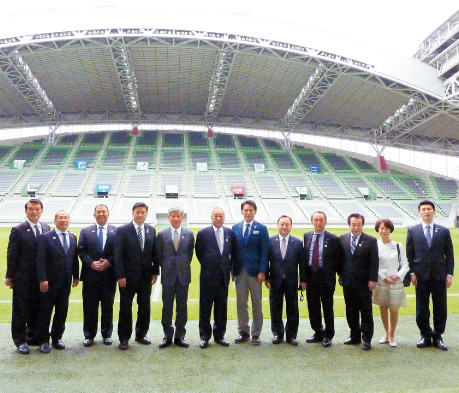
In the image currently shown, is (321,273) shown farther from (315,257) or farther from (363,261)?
(363,261)

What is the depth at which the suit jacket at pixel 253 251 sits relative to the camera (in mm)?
4793

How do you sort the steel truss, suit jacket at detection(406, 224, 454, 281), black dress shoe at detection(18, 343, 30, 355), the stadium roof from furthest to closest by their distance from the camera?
the stadium roof, the steel truss, suit jacket at detection(406, 224, 454, 281), black dress shoe at detection(18, 343, 30, 355)

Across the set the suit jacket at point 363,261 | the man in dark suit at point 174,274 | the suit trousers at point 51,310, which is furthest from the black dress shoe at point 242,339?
the suit trousers at point 51,310

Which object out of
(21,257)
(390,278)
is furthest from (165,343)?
(390,278)

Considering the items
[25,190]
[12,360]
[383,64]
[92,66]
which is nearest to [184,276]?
[12,360]

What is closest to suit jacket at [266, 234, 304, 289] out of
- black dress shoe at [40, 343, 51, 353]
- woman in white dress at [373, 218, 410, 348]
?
woman in white dress at [373, 218, 410, 348]

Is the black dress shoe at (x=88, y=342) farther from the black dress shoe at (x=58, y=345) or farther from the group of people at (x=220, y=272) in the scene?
the black dress shoe at (x=58, y=345)

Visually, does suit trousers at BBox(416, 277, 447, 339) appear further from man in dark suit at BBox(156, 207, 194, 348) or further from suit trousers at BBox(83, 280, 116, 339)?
suit trousers at BBox(83, 280, 116, 339)

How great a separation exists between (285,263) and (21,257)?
11.0 ft

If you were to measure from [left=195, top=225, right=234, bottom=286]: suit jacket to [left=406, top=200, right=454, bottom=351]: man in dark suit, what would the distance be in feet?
7.88

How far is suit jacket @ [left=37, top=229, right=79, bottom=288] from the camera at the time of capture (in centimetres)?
438

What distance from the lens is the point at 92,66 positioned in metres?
28.6

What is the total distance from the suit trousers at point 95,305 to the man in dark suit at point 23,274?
603mm

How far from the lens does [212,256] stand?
4.74 meters
